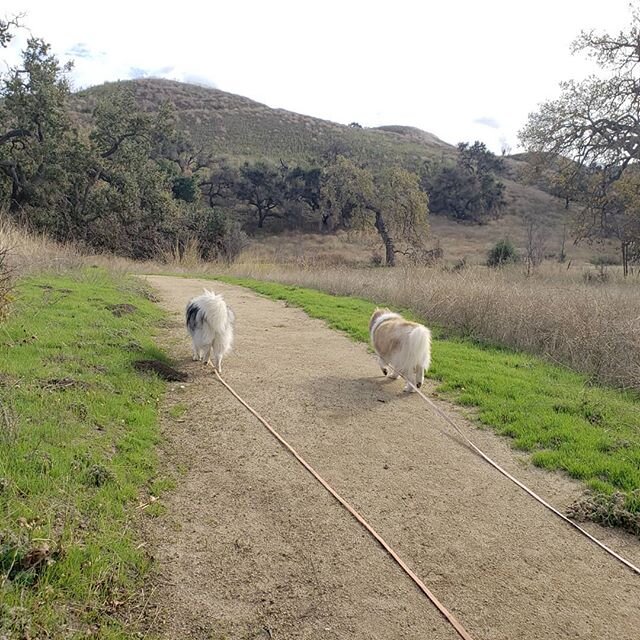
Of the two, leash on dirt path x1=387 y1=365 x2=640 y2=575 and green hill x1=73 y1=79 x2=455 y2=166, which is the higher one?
green hill x1=73 y1=79 x2=455 y2=166

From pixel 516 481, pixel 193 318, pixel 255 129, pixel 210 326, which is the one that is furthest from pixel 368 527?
pixel 255 129

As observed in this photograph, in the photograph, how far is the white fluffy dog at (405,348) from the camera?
275 inches

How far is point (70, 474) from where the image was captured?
3885 mm

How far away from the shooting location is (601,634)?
297 centimetres

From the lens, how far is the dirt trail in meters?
3.00

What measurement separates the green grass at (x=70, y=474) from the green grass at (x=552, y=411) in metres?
3.69

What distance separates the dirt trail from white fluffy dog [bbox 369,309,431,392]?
88 cm

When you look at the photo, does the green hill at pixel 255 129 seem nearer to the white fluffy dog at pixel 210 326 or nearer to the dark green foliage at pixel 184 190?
the dark green foliage at pixel 184 190

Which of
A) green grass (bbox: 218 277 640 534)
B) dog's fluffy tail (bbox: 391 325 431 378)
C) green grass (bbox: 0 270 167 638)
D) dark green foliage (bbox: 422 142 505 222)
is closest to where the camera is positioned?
green grass (bbox: 0 270 167 638)

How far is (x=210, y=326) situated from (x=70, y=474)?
146 inches

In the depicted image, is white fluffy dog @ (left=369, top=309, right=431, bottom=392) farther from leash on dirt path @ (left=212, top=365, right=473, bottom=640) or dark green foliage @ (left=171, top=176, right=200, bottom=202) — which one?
dark green foliage @ (left=171, top=176, right=200, bottom=202)

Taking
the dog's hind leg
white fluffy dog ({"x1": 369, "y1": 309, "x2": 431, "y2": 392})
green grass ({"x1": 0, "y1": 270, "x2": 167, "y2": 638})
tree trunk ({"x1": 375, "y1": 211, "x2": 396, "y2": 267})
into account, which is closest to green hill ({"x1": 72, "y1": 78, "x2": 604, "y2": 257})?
tree trunk ({"x1": 375, "y1": 211, "x2": 396, "y2": 267})

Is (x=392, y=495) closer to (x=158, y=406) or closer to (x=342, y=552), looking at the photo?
(x=342, y=552)

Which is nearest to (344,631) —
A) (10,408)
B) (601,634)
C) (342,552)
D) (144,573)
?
(342,552)
